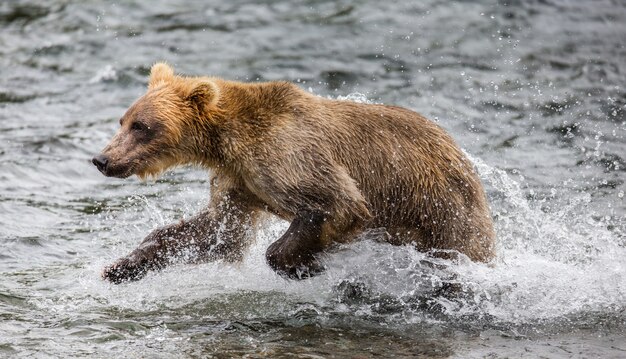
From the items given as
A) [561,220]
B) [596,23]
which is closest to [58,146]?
[561,220]

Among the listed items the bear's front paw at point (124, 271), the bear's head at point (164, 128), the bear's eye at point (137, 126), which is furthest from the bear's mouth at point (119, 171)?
the bear's front paw at point (124, 271)

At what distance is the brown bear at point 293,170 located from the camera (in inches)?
285

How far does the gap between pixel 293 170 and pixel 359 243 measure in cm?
88

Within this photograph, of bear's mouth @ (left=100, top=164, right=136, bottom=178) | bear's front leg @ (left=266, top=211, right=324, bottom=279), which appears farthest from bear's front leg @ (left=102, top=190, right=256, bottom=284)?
bear's mouth @ (left=100, top=164, right=136, bottom=178)

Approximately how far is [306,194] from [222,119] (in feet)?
2.89

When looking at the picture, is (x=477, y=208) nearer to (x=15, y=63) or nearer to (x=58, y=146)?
(x=58, y=146)

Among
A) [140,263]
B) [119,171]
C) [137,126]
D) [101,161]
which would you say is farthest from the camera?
[140,263]

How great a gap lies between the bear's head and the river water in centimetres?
107

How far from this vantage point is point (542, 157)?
11.3m

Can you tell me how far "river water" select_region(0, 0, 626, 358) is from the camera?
7.10m

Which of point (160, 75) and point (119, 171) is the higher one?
point (160, 75)

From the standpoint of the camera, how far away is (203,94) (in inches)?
291

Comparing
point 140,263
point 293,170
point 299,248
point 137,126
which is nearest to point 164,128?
point 137,126

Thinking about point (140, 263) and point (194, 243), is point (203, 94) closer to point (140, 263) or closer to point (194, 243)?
point (194, 243)
